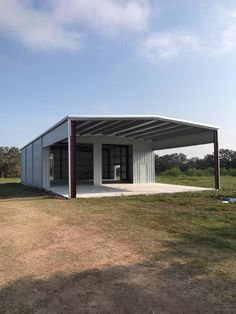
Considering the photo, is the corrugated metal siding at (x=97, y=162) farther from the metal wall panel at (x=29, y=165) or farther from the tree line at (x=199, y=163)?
the tree line at (x=199, y=163)

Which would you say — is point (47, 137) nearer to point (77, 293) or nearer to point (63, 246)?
point (63, 246)

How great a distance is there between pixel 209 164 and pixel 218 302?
59830 mm

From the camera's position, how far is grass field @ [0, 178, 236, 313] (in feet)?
14.8

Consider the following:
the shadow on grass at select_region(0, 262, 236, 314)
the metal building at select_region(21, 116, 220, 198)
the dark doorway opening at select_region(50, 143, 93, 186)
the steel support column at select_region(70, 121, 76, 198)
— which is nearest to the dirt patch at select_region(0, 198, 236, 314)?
the shadow on grass at select_region(0, 262, 236, 314)

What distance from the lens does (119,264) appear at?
6.15 meters

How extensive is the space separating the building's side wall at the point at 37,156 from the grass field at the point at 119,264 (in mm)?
10187

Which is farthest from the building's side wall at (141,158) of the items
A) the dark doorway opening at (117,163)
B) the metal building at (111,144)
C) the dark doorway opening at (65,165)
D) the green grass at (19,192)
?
the dark doorway opening at (65,165)

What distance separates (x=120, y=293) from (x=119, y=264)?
4.41 ft

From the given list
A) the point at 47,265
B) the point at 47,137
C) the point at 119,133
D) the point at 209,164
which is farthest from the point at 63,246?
the point at 209,164

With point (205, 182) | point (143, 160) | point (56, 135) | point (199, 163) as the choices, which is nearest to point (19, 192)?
point (56, 135)

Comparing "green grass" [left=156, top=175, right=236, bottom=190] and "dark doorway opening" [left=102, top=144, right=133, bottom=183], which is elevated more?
"dark doorway opening" [left=102, top=144, right=133, bottom=183]

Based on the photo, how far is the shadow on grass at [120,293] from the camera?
4348 mm

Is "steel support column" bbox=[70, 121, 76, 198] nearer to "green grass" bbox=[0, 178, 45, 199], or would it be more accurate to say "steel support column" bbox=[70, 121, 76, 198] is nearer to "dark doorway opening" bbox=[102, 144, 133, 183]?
"green grass" bbox=[0, 178, 45, 199]

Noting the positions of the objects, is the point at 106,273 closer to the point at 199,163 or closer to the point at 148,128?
the point at 148,128
